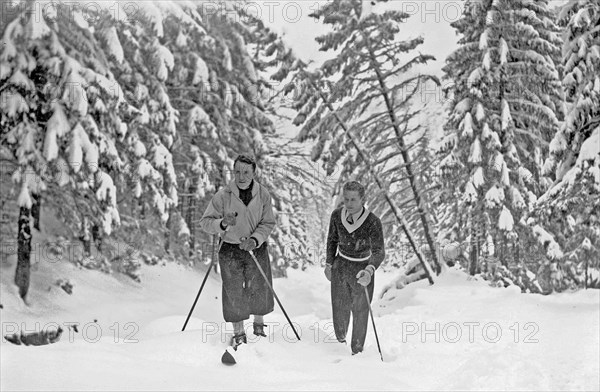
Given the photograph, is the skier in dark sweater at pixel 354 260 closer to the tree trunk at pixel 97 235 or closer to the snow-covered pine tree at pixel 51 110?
the snow-covered pine tree at pixel 51 110

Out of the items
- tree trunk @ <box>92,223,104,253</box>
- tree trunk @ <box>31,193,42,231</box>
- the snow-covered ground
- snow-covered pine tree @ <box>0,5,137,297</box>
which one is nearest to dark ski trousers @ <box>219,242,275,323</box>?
the snow-covered ground

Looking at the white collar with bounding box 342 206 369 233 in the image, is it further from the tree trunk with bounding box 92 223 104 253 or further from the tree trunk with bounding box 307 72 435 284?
the tree trunk with bounding box 92 223 104 253

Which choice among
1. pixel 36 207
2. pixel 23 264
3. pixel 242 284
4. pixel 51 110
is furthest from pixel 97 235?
pixel 242 284

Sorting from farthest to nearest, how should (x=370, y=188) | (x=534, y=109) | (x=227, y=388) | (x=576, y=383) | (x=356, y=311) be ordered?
(x=534, y=109)
(x=370, y=188)
(x=356, y=311)
(x=576, y=383)
(x=227, y=388)

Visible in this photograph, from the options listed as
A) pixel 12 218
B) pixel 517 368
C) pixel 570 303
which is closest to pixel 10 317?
pixel 12 218

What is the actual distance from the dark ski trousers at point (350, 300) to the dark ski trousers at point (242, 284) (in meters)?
0.90

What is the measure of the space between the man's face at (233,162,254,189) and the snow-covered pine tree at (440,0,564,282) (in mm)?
10192

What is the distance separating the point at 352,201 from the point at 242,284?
1400mm

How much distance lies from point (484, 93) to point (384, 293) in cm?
603

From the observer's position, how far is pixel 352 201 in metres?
5.51

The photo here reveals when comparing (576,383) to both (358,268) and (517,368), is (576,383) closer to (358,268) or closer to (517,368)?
(517,368)

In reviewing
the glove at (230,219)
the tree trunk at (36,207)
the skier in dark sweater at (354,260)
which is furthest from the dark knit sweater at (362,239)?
the tree trunk at (36,207)

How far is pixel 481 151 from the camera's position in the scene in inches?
566

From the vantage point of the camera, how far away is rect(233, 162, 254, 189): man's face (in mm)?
5090
